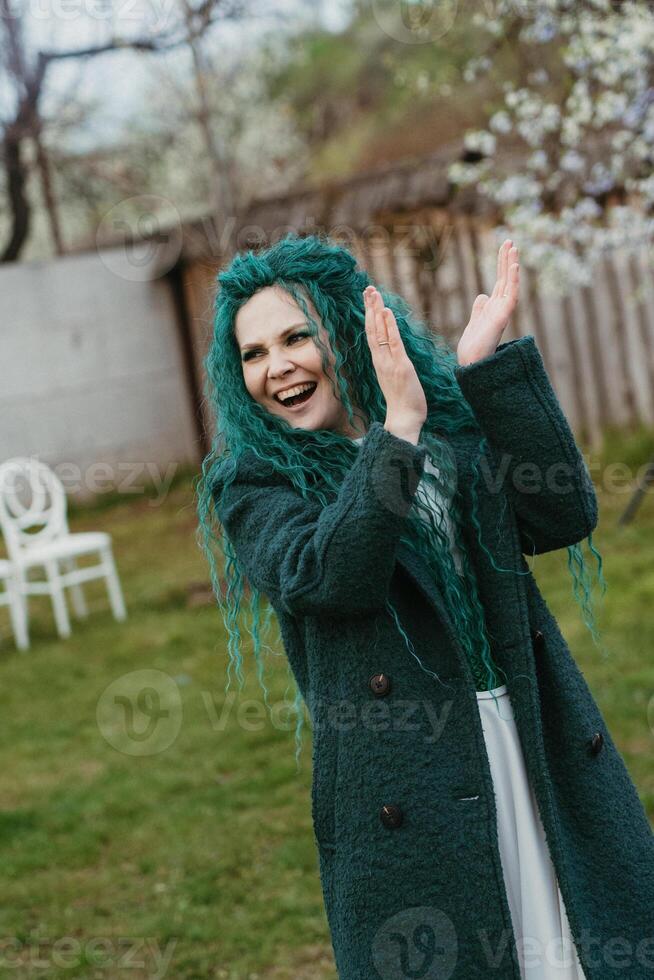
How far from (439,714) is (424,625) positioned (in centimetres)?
12

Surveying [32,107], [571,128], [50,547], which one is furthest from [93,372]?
[571,128]

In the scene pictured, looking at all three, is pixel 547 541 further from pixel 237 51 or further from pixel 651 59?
pixel 237 51

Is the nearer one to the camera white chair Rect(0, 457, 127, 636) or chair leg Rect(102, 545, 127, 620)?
white chair Rect(0, 457, 127, 636)

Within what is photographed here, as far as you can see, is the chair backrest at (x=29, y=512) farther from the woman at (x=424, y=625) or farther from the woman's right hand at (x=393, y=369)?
the woman's right hand at (x=393, y=369)

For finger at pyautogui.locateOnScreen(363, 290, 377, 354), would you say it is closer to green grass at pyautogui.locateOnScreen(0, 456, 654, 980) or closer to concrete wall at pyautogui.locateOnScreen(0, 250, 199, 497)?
green grass at pyautogui.locateOnScreen(0, 456, 654, 980)

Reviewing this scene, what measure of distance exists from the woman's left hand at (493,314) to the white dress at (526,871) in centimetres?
49

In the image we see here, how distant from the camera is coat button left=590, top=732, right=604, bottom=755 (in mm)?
A: 1545

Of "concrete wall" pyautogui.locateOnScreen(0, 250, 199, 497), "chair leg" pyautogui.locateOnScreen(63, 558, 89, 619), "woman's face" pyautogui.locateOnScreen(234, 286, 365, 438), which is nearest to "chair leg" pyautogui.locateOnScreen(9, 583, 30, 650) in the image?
"chair leg" pyautogui.locateOnScreen(63, 558, 89, 619)

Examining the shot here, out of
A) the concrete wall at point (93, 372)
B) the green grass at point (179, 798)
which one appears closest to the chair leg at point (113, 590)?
the green grass at point (179, 798)

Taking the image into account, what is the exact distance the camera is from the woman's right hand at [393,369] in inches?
56.1

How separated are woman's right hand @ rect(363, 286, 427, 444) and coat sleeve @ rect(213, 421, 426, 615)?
0.03m

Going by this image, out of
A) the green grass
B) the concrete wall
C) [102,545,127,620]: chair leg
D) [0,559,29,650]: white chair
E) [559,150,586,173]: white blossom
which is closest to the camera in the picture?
the green grass

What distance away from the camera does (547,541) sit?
1.62 m

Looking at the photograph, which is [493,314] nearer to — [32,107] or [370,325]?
[370,325]
